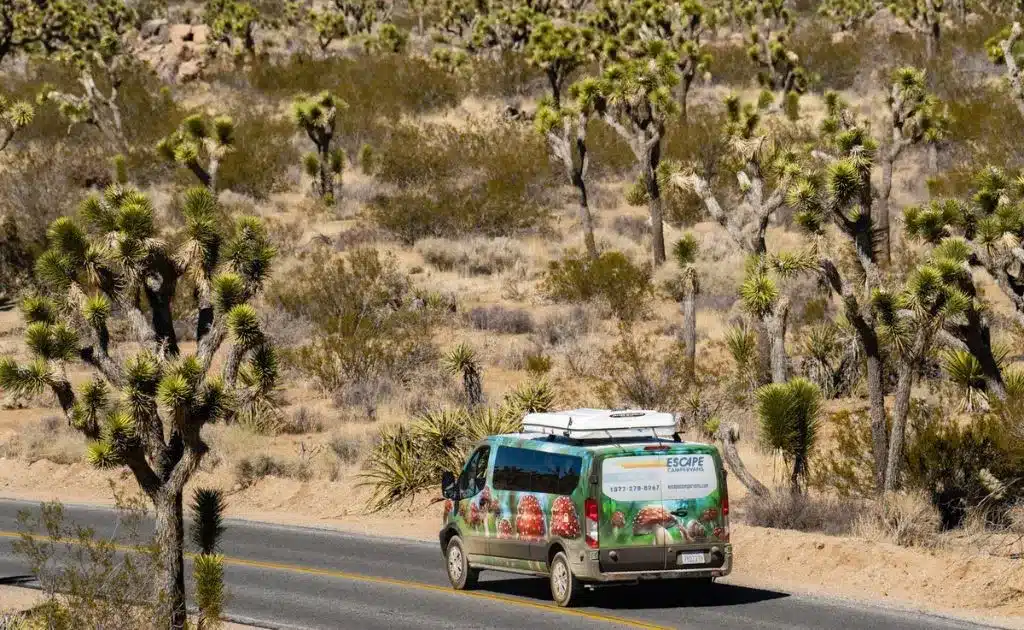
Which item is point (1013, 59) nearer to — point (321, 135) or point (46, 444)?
point (321, 135)

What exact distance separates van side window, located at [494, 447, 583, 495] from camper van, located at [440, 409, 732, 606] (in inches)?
0.4

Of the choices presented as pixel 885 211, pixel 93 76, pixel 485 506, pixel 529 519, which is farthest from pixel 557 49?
pixel 529 519

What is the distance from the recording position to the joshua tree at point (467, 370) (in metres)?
27.8

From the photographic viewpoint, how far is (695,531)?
13758 millimetres

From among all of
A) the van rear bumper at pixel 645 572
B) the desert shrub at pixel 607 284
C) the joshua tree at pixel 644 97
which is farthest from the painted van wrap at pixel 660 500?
the joshua tree at pixel 644 97

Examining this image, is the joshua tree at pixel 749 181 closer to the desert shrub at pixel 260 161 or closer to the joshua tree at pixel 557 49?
the joshua tree at pixel 557 49

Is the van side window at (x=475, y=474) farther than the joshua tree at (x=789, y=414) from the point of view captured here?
No

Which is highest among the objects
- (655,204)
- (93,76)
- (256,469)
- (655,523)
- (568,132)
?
(93,76)

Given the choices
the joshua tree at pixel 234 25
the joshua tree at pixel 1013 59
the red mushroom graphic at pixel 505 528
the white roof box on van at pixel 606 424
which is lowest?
the red mushroom graphic at pixel 505 528

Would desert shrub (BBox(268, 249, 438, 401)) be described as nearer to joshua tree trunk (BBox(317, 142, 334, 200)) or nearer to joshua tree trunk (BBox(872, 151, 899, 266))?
joshua tree trunk (BBox(317, 142, 334, 200))

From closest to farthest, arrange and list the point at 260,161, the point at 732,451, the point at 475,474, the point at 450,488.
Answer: the point at 475,474
the point at 450,488
the point at 732,451
the point at 260,161

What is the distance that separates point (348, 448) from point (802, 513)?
9.50 meters

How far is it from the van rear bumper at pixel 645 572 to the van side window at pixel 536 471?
753 mm

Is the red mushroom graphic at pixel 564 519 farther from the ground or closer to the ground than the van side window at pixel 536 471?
closer to the ground
